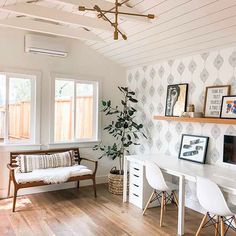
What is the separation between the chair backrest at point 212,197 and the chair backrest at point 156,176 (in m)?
0.63

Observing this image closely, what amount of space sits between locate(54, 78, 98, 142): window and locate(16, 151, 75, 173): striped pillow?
42 centimetres

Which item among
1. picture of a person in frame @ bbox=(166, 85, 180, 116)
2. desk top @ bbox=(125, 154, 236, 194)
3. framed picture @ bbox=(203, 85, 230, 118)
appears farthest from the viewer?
picture of a person in frame @ bbox=(166, 85, 180, 116)

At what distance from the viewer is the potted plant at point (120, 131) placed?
464 cm

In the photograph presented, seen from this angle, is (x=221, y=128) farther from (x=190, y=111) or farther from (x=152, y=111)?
(x=152, y=111)

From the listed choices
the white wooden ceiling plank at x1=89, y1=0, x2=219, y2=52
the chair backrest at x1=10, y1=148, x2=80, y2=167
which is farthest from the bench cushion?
the white wooden ceiling plank at x1=89, y1=0, x2=219, y2=52

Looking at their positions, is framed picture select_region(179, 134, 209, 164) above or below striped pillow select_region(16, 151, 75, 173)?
above

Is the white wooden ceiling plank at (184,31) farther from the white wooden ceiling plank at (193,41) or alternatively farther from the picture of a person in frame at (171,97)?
the picture of a person in frame at (171,97)

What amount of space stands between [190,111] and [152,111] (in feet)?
3.45

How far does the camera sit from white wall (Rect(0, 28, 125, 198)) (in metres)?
4.30

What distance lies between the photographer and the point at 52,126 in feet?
15.4

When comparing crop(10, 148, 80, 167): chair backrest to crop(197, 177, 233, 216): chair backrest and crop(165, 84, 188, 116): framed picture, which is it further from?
crop(197, 177, 233, 216): chair backrest

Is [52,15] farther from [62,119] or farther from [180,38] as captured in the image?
[62,119]

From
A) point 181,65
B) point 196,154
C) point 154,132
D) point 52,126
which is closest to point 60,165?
point 52,126

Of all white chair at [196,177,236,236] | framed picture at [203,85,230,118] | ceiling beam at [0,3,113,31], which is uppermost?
ceiling beam at [0,3,113,31]
